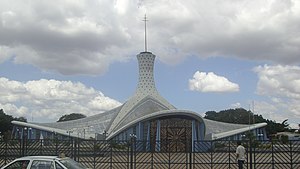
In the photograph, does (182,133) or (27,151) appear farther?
(182,133)

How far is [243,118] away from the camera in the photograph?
10575 centimetres

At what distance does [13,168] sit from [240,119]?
97.6 metres

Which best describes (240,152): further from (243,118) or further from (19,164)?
(243,118)

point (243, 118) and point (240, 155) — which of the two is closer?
point (240, 155)

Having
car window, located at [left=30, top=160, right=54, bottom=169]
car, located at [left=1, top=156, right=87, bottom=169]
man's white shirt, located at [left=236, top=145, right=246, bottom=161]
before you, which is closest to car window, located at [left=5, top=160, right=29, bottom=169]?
car, located at [left=1, top=156, right=87, bottom=169]

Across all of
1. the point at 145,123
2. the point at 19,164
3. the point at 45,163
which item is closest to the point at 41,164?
the point at 45,163

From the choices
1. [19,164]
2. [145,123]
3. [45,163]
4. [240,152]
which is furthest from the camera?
[145,123]

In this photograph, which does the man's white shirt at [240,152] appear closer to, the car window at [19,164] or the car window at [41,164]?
the car window at [41,164]

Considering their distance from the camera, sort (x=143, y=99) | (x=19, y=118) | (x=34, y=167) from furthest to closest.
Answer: (x=19, y=118) < (x=143, y=99) < (x=34, y=167)

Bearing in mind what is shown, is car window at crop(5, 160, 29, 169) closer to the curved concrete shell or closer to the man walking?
the man walking

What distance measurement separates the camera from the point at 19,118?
103 m

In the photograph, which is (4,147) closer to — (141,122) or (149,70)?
(141,122)

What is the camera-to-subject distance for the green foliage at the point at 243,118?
97250 mm

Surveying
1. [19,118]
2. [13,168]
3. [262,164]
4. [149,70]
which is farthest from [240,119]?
[13,168]
